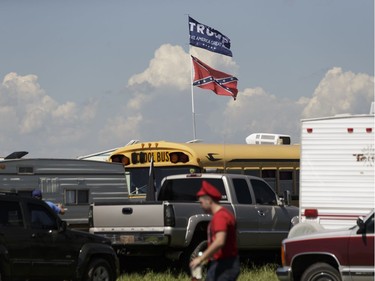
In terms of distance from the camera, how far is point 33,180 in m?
20.3

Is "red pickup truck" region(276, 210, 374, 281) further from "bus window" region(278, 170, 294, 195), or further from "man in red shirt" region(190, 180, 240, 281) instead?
"bus window" region(278, 170, 294, 195)

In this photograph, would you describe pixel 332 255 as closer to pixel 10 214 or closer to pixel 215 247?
pixel 215 247

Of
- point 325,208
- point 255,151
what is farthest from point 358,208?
point 255,151

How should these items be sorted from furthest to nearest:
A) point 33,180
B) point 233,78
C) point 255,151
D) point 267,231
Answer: point 233,78
point 255,151
point 33,180
point 267,231

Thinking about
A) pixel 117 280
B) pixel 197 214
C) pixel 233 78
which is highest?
pixel 233 78

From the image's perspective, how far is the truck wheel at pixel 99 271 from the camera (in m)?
15.9

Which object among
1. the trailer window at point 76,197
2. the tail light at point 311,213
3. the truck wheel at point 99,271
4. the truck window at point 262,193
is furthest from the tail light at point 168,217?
the trailer window at point 76,197

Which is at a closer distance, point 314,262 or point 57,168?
point 314,262

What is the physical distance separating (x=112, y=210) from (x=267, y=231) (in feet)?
10.8

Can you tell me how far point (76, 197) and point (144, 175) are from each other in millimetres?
1663

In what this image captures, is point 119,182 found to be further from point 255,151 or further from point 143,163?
point 255,151

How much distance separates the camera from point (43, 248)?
14.9 m

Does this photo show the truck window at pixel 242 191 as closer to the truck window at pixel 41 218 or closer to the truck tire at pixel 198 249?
the truck tire at pixel 198 249

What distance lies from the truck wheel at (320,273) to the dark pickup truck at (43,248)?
144 inches
